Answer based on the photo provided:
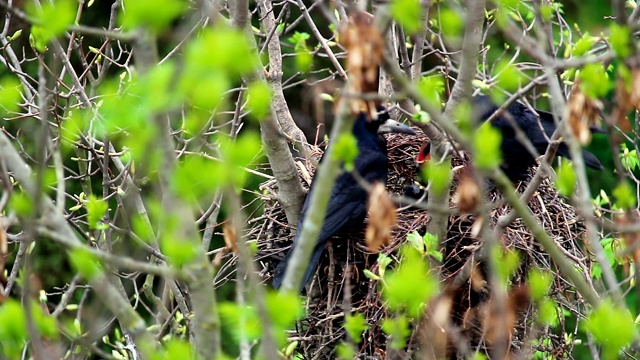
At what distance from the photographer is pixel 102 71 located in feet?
18.0

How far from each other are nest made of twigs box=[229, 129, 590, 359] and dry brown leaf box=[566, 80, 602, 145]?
68.5 inches

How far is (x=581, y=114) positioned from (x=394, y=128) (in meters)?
2.85

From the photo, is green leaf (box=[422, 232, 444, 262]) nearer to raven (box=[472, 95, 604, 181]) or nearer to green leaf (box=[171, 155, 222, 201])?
raven (box=[472, 95, 604, 181])

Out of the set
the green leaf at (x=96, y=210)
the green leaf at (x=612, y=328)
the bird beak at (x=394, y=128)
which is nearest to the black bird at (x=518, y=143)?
the bird beak at (x=394, y=128)

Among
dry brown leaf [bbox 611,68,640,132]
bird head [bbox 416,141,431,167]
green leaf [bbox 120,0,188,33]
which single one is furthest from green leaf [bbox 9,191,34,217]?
bird head [bbox 416,141,431,167]

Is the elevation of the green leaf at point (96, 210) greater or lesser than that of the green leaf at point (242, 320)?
lesser

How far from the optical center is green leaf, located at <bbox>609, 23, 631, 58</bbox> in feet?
9.21

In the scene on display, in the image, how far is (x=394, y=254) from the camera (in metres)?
4.93

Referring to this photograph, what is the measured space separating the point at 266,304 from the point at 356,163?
2985 millimetres

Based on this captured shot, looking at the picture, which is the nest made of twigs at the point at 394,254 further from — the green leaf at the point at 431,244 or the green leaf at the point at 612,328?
the green leaf at the point at 612,328

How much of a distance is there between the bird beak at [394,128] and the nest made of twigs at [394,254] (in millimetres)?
572

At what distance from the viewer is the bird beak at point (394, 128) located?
5.59 metres

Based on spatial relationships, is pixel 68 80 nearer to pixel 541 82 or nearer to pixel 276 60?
pixel 276 60

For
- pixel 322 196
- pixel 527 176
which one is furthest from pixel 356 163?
pixel 322 196
